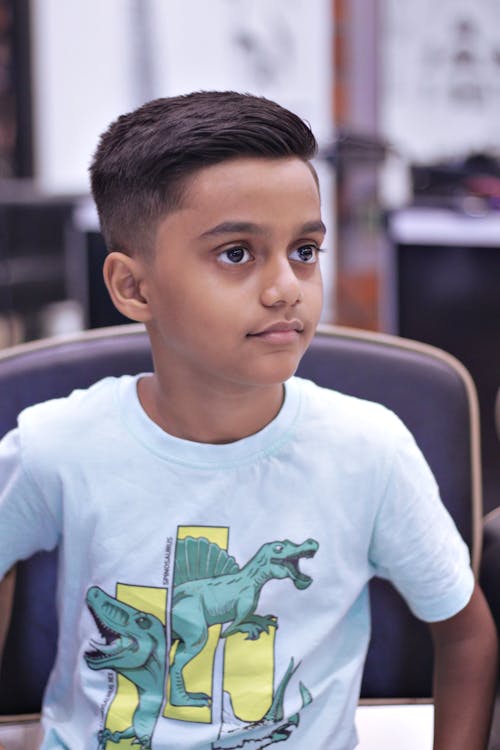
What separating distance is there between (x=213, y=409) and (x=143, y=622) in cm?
19

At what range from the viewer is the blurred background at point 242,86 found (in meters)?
4.41

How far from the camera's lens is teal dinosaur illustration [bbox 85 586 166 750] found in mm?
812

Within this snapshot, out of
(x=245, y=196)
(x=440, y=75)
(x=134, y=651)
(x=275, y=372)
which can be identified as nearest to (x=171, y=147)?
(x=245, y=196)

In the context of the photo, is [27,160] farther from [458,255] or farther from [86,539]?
[86,539]

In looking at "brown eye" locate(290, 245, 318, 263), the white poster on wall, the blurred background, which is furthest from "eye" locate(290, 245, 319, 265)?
the white poster on wall

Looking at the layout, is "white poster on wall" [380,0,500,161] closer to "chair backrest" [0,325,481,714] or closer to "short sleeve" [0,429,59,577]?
"chair backrest" [0,325,481,714]

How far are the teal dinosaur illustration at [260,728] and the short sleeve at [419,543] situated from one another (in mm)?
129

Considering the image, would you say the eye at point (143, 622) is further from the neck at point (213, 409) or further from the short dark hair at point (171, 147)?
the short dark hair at point (171, 147)

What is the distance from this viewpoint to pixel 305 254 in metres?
0.75

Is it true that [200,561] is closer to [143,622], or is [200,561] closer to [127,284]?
[143,622]

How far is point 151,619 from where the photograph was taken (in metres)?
0.81

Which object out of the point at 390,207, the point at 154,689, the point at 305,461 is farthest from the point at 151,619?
the point at 390,207

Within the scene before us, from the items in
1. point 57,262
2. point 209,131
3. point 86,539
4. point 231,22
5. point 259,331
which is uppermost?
point 231,22

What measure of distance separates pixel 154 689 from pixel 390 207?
2.11 meters
